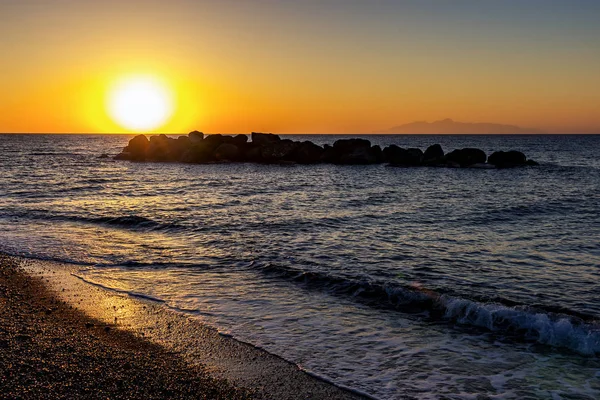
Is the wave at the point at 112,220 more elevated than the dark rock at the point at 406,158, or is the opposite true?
the dark rock at the point at 406,158

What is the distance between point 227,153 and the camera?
65250mm

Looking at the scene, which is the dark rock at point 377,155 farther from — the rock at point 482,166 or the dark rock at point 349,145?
the rock at point 482,166

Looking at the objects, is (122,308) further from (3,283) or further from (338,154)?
(338,154)

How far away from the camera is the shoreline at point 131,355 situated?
623cm

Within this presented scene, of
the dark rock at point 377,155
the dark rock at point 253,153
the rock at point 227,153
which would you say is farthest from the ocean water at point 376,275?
the rock at point 227,153

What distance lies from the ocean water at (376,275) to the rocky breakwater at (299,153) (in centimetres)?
2953

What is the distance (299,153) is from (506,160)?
25.8 meters

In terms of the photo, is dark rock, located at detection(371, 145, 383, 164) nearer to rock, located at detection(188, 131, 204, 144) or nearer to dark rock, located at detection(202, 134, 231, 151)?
dark rock, located at detection(202, 134, 231, 151)

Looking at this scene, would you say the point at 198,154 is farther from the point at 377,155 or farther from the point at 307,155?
the point at 377,155

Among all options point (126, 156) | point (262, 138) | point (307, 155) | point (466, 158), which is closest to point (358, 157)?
point (307, 155)

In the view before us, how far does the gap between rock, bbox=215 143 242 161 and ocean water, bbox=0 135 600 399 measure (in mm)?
37625

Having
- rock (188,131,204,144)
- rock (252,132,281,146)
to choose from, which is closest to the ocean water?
rock (252,132,281,146)

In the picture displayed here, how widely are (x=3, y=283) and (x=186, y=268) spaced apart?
424 centimetres

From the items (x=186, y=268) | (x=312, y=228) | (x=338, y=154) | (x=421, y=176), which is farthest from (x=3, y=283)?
(x=338, y=154)
